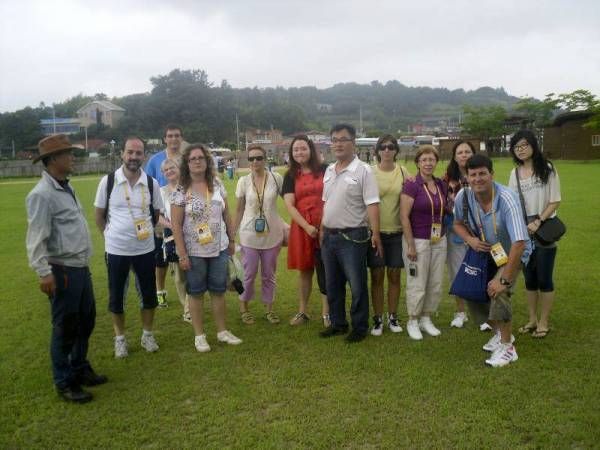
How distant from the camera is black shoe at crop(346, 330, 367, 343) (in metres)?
5.02

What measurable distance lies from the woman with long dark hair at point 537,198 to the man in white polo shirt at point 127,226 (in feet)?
11.3

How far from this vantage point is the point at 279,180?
5.72m

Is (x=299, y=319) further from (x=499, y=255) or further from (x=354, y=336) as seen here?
(x=499, y=255)

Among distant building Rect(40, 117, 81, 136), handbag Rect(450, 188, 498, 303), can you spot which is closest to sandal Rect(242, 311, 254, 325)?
handbag Rect(450, 188, 498, 303)

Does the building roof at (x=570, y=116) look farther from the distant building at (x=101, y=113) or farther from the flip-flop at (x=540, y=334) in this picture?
the distant building at (x=101, y=113)

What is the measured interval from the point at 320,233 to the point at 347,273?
0.49 meters

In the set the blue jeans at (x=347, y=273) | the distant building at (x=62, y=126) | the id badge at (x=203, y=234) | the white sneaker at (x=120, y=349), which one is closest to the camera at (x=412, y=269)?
the blue jeans at (x=347, y=273)

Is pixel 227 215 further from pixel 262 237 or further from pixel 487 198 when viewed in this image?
pixel 487 198

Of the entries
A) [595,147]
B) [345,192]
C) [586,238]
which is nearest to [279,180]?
[345,192]

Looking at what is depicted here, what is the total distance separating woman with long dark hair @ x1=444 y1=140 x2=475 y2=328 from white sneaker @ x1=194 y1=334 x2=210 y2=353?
2.48 m

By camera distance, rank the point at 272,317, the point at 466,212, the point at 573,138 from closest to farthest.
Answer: the point at 466,212 → the point at 272,317 → the point at 573,138

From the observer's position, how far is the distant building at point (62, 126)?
256 ft

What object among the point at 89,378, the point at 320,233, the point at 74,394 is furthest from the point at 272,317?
the point at 74,394

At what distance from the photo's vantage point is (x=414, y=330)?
510 cm
